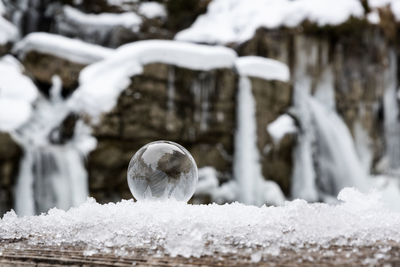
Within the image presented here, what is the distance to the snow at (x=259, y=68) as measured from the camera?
674cm

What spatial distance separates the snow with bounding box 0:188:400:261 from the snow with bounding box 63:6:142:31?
28.6 feet

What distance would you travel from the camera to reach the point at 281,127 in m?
6.87

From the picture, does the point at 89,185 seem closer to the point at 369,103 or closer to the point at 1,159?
the point at 1,159

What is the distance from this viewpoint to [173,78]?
621 centimetres

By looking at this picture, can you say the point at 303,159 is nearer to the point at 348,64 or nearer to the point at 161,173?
the point at 348,64

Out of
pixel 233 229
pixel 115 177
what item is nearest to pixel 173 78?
pixel 115 177

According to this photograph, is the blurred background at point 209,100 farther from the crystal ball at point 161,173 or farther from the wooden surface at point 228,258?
the wooden surface at point 228,258

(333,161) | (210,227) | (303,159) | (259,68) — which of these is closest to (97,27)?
(259,68)

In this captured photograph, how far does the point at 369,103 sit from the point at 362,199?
8.62m

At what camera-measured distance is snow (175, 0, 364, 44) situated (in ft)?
29.4

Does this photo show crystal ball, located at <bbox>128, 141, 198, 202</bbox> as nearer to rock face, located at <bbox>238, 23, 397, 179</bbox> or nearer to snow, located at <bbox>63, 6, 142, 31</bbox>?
rock face, located at <bbox>238, 23, 397, 179</bbox>

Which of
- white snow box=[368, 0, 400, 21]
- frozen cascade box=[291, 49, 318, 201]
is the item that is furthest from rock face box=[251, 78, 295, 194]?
white snow box=[368, 0, 400, 21]

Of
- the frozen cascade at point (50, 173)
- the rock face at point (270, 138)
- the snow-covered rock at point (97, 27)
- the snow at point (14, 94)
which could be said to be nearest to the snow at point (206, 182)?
the rock face at point (270, 138)

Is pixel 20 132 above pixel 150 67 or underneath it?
underneath
